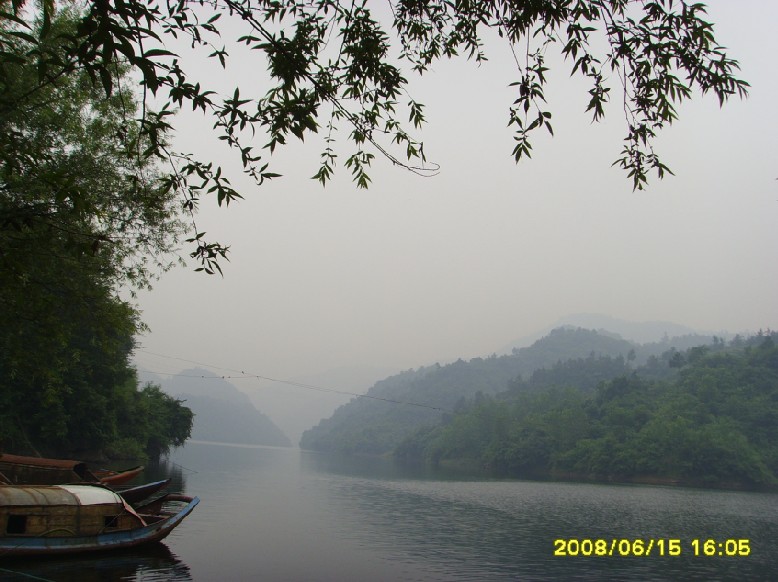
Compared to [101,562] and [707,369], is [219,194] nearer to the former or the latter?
[101,562]

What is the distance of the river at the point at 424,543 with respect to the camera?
18062 mm

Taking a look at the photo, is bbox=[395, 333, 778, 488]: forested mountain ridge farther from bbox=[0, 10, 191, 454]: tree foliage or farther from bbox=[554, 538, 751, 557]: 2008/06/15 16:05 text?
bbox=[0, 10, 191, 454]: tree foliage

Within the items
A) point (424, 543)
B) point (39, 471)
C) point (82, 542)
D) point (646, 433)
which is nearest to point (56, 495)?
point (82, 542)

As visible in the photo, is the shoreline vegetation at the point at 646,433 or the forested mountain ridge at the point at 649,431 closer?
the shoreline vegetation at the point at 646,433

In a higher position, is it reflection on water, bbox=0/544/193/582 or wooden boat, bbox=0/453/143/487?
wooden boat, bbox=0/453/143/487

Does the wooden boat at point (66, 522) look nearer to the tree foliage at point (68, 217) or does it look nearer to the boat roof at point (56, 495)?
the boat roof at point (56, 495)

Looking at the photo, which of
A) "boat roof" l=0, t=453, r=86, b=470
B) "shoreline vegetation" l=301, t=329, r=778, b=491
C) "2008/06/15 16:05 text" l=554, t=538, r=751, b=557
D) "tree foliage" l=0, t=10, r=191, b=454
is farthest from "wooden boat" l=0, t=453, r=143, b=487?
"shoreline vegetation" l=301, t=329, r=778, b=491

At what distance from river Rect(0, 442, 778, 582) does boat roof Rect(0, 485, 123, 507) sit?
1686mm

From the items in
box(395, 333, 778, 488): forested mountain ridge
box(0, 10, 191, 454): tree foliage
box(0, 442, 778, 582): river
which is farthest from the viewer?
box(395, 333, 778, 488): forested mountain ridge

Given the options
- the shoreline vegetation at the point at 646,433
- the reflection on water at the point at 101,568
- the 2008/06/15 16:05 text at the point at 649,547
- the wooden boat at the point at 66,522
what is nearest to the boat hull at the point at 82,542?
the wooden boat at the point at 66,522

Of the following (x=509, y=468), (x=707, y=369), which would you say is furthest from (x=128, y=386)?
(x=707, y=369)

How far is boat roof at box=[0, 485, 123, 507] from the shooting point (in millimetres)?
15148

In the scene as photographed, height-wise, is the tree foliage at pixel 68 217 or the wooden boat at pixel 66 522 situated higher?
the tree foliage at pixel 68 217

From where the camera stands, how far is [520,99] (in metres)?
6.40
